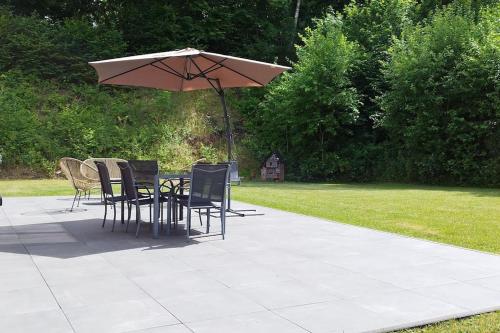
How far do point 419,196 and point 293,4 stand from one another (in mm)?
16601

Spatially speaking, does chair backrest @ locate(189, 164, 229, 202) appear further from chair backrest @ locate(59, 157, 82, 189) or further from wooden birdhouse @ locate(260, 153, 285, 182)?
wooden birdhouse @ locate(260, 153, 285, 182)

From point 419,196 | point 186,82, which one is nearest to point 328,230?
point 186,82

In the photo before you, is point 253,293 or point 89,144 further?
point 89,144

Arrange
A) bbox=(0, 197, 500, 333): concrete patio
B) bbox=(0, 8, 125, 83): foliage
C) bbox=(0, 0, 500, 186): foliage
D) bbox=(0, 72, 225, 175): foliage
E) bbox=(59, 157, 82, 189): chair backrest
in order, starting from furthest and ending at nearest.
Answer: bbox=(0, 8, 125, 83): foliage < bbox=(0, 72, 225, 175): foliage < bbox=(0, 0, 500, 186): foliage < bbox=(59, 157, 82, 189): chair backrest < bbox=(0, 197, 500, 333): concrete patio

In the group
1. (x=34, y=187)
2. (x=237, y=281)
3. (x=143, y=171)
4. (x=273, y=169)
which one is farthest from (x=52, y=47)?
(x=237, y=281)

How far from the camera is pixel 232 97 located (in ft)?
68.0

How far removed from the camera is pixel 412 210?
348 inches

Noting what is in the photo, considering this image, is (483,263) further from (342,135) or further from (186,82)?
(342,135)

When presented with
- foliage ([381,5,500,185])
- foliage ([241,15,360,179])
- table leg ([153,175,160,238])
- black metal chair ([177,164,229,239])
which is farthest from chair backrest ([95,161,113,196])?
foliage ([381,5,500,185])

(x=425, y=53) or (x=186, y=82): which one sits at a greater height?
(x=425, y=53)

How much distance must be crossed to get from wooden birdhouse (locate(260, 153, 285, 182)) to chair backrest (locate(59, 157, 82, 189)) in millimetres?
8692

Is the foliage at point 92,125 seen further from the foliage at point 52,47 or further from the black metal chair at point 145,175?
the black metal chair at point 145,175

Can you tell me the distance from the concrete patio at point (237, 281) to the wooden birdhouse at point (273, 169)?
407 inches

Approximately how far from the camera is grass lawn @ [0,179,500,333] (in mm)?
5770
